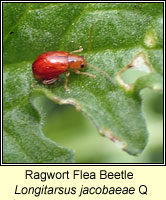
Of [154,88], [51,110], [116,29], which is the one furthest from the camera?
[51,110]

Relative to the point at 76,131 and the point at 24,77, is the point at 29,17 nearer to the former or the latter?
the point at 24,77

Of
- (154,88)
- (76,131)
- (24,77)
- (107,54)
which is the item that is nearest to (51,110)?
(76,131)

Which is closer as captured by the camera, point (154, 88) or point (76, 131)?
point (154, 88)

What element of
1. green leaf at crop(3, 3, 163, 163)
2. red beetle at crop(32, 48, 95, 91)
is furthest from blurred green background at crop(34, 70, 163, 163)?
green leaf at crop(3, 3, 163, 163)

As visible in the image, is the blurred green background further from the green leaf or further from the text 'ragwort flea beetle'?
the green leaf

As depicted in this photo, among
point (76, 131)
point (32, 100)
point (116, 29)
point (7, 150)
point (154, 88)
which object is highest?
point (116, 29)

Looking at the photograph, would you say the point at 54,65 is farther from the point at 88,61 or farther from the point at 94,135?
the point at 94,135
